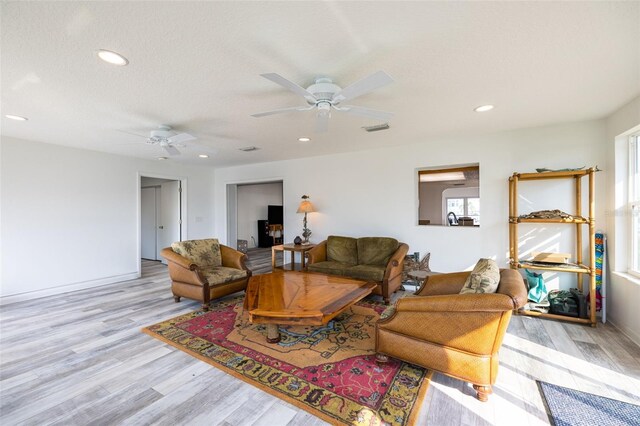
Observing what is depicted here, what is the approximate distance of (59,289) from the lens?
4.46 metres

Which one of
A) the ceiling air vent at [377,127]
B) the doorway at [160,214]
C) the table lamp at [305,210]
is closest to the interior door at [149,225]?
the doorway at [160,214]

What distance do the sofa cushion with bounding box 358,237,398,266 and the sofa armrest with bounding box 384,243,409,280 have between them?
0.17 m

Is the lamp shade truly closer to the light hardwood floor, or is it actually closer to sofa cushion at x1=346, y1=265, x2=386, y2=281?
sofa cushion at x1=346, y1=265, x2=386, y2=281

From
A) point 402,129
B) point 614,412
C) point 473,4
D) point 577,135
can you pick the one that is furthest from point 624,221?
point 473,4

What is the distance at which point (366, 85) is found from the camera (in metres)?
1.92

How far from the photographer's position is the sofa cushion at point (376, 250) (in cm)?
434

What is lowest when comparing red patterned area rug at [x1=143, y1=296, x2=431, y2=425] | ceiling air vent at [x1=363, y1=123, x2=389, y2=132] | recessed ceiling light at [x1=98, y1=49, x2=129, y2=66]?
red patterned area rug at [x1=143, y1=296, x2=431, y2=425]

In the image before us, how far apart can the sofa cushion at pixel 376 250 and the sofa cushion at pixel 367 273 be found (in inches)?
10.8

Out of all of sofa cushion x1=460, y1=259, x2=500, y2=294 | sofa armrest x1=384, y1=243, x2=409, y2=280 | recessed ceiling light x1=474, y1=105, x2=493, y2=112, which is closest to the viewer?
sofa cushion x1=460, y1=259, x2=500, y2=294

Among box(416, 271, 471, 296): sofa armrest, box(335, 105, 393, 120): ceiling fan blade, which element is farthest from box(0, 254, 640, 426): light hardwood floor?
box(335, 105, 393, 120): ceiling fan blade

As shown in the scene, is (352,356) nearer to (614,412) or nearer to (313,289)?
(313,289)

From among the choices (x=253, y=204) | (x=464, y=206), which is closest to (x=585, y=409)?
(x=464, y=206)

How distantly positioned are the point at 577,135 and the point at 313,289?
383 cm

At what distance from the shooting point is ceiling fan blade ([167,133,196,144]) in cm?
342
